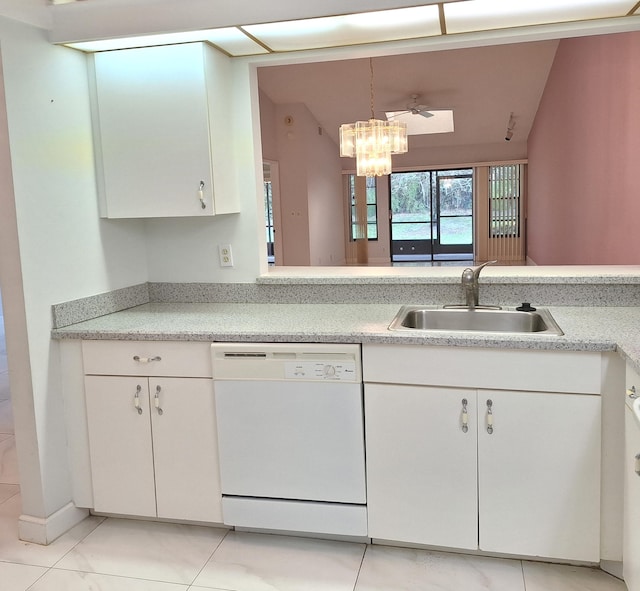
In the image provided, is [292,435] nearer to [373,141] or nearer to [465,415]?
[465,415]

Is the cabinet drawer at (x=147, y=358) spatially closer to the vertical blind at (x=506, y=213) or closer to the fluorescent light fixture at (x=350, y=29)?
the fluorescent light fixture at (x=350, y=29)

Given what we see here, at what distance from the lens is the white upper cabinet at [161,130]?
2.51 m

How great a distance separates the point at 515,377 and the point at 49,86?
2.09 metres

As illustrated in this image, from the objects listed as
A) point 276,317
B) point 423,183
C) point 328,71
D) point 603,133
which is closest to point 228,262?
point 276,317

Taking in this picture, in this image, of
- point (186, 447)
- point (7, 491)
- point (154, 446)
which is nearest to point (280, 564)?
point (186, 447)

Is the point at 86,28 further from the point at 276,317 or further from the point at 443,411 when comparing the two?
the point at 443,411

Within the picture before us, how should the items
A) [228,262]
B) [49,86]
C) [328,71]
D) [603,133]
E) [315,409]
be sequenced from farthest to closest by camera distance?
[328,71] < [603,133] < [228,262] < [49,86] < [315,409]

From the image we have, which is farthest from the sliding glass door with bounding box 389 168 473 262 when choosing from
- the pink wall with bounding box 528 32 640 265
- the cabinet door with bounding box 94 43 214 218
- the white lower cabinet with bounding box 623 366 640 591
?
the white lower cabinet with bounding box 623 366 640 591

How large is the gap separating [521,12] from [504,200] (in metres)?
10.6

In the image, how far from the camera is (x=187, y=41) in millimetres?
2465

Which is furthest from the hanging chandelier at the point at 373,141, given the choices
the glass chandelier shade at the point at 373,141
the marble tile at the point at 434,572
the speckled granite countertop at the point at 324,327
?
the marble tile at the point at 434,572

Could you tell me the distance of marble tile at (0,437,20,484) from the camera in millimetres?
3083

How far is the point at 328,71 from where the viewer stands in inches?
323

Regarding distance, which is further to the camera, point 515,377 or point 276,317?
point 276,317
